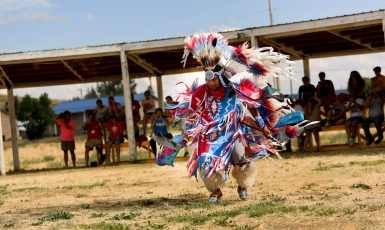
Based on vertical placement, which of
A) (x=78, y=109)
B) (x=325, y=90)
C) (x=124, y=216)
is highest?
(x=78, y=109)

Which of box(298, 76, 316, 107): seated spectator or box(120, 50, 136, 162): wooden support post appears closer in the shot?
box(298, 76, 316, 107): seated spectator

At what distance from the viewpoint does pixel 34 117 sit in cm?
7244

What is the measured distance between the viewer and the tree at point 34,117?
Answer: 71.1 metres

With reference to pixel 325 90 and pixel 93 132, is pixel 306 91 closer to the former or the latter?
pixel 325 90

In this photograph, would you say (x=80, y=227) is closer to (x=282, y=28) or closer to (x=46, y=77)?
(x=282, y=28)

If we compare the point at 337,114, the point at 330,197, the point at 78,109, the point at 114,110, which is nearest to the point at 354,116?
the point at 337,114

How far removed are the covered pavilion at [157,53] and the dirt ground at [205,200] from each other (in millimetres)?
3492

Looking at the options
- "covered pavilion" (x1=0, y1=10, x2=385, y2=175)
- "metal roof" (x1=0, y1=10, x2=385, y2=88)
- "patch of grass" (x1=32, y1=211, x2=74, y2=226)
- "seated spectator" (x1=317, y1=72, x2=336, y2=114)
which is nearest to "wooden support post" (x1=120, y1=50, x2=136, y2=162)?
"covered pavilion" (x1=0, y1=10, x2=385, y2=175)

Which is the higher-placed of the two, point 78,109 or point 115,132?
point 78,109

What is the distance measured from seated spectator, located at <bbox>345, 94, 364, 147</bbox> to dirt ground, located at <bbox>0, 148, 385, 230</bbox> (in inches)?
85.8

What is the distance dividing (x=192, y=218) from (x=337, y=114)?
36.6ft

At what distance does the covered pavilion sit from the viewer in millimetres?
16984

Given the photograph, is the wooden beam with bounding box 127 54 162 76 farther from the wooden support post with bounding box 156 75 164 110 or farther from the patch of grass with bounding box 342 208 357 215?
the patch of grass with bounding box 342 208 357 215

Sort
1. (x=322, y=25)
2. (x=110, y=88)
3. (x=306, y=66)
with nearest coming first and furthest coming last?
1. (x=322, y=25)
2. (x=306, y=66)
3. (x=110, y=88)
